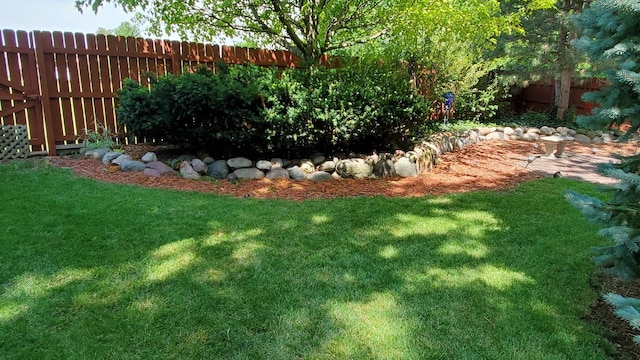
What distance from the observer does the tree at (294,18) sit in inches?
219

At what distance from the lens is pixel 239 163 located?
5.41 m

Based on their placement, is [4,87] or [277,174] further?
[4,87]

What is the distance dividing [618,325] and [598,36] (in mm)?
1585

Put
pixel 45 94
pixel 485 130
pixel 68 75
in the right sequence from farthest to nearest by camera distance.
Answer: pixel 485 130 → pixel 68 75 → pixel 45 94

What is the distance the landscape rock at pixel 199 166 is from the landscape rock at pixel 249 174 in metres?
0.41

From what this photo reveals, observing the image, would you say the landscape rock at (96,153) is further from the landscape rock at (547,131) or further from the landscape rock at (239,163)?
the landscape rock at (547,131)

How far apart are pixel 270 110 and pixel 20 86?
384 cm

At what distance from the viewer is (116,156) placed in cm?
577

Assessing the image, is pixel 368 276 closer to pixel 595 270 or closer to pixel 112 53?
pixel 595 270

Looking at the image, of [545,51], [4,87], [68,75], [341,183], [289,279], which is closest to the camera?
→ [289,279]

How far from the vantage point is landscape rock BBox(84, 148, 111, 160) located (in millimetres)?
5927

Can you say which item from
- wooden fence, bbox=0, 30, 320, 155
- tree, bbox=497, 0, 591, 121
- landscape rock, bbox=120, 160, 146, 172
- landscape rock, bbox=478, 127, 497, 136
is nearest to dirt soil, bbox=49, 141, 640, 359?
landscape rock, bbox=120, 160, 146, 172

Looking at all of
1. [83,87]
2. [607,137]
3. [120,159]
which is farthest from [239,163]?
[607,137]

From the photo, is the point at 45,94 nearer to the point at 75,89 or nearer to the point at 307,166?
the point at 75,89
